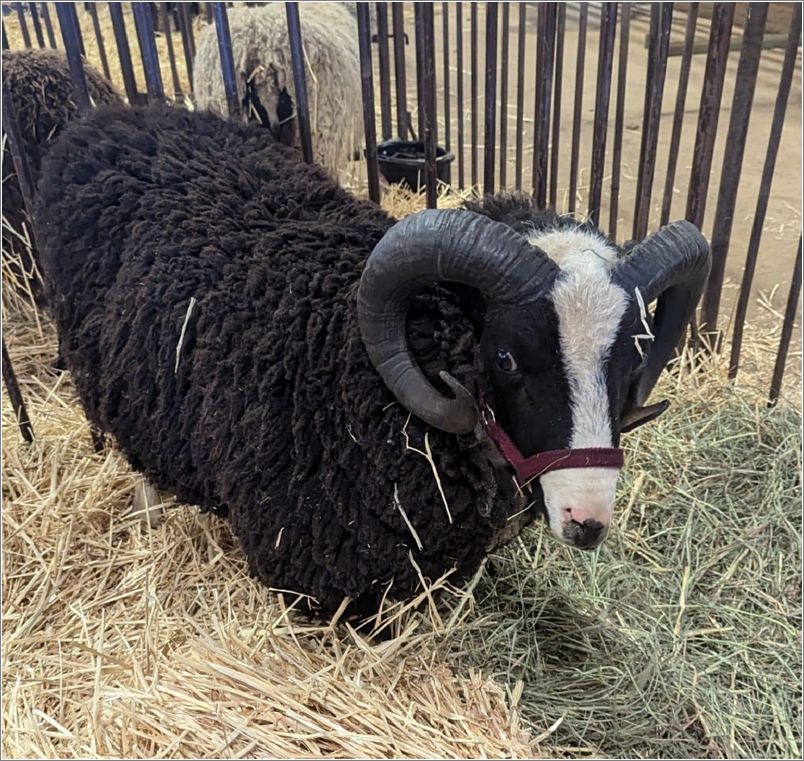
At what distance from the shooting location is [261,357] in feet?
6.77

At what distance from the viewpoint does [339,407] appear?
2.01 metres

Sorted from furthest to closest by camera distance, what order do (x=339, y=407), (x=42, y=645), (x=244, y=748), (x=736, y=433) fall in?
1. (x=736, y=433)
2. (x=42, y=645)
3. (x=339, y=407)
4. (x=244, y=748)

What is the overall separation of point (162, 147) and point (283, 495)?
4.21 ft

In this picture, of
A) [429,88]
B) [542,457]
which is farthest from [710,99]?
[542,457]

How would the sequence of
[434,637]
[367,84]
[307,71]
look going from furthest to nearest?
1. [307,71]
2. [367,84]
3. [434,637]

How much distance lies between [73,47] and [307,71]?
2107mm

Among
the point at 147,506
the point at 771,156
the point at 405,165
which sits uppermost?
the point at 771,156

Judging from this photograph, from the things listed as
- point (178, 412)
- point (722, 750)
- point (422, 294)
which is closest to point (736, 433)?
point (722, 750)

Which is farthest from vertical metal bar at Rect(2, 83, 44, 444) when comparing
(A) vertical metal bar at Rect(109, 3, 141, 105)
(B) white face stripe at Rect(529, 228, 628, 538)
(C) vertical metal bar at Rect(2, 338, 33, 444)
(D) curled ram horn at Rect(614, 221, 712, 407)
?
(D) curled ram horn at Rect(614, 221, 712, 407)

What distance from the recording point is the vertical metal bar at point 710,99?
3064 millimetres

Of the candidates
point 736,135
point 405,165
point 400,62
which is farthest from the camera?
Answer: point 405,165

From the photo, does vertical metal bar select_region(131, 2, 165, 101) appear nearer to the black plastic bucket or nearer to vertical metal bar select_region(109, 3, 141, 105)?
vertical metal bar select_region(109, 3, 141, 105)

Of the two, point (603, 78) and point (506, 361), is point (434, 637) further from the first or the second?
point (603, 78)

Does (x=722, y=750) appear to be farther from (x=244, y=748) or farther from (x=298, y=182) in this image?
(x=298, y=182)
